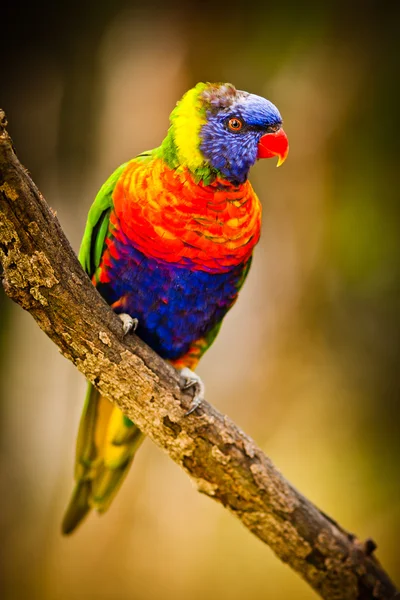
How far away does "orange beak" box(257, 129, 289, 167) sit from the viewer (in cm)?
185

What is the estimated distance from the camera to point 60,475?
353 centimetres

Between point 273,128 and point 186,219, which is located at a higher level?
point 273,128

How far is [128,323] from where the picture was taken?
5.94ft

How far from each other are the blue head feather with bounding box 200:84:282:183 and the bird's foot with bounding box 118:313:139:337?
603 mm

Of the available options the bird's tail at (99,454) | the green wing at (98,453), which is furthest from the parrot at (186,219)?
the bird's tail at (99,454)

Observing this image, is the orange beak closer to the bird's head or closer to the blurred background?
the bird's head

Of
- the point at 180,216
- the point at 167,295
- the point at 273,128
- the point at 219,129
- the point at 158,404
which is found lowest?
the point at 158,404

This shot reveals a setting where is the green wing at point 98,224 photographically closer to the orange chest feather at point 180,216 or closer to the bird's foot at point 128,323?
the orange chest feather at point 180,216

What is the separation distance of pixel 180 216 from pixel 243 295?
5.73 ft

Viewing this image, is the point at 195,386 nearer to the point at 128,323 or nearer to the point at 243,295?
the point at 128,323

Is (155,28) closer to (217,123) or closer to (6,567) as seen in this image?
(217,123)

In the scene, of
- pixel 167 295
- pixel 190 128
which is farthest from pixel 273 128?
pixel 167 295

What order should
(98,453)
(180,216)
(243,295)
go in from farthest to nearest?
(243,295) < (98,453) < (180,216)

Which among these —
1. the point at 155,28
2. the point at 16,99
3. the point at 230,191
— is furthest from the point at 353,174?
the point at 16,99
